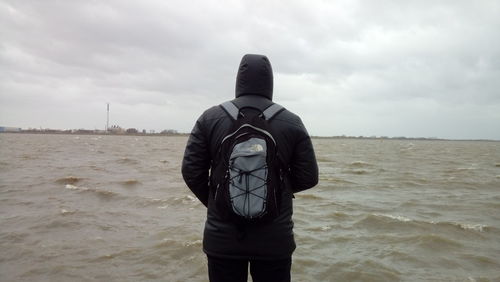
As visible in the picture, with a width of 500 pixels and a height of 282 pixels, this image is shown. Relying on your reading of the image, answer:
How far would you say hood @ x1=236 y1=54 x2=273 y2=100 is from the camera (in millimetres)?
3074

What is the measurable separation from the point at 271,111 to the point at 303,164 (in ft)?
1.62

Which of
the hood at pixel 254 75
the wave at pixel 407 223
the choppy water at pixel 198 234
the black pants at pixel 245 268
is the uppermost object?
the hood at pixel 254 75

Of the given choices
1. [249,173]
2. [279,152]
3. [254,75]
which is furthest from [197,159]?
[254,75]

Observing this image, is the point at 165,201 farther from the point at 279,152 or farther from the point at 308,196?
the point at 279,152

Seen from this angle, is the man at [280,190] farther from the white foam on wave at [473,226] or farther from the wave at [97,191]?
the wave at [97,191]

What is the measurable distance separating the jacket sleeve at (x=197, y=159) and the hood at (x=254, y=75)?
426 millimetres

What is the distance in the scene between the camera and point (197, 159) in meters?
3.11

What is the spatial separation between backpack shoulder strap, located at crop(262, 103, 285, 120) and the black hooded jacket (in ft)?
0.09

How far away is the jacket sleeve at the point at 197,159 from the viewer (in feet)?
10.1

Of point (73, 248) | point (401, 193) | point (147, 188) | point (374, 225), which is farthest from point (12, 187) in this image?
point (401, 193)

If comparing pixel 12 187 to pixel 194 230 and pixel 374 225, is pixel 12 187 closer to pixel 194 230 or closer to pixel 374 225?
pixel 194 230

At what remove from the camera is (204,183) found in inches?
128

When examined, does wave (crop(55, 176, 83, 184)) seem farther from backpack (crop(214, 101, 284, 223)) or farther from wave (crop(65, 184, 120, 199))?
backpack (crop(214, 101, 284, 223))

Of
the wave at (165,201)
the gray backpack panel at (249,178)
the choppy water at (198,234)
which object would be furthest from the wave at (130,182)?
the gray backpack panel at (249,178)
